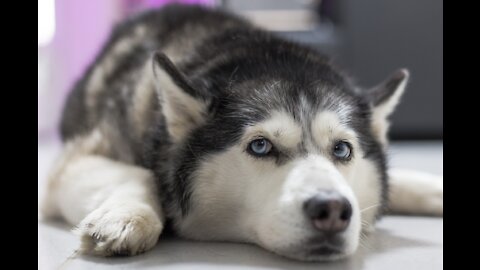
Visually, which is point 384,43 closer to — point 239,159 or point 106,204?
point 239,159

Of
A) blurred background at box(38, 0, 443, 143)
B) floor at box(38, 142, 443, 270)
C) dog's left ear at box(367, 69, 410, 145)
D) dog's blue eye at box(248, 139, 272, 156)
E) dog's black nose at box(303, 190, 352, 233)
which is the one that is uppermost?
blurred background at box(38, 0, 443, 143)

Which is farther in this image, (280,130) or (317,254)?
(280,130)

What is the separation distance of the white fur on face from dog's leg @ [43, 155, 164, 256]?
0.18m

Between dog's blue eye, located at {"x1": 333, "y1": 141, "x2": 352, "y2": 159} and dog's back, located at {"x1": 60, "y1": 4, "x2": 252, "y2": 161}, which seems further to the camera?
dog's back, located at {"x1": 60, "y1": 4, "x2": 252, "y2": 161}

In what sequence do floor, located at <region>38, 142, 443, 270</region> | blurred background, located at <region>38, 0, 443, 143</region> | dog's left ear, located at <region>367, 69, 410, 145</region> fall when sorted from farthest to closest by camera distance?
blurred background, located at <region>38, 0, 443, 143</region> < dog's left ear, located at <region>367, 69, 410, 145</region> < floor, located at <region>38, 142, 443, 270</region>

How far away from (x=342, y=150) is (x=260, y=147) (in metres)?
0.27

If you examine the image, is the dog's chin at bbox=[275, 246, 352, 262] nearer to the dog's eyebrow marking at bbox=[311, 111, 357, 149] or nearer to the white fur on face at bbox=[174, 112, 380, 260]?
the white fur on face at bbox=[174, 112, 380, 260]

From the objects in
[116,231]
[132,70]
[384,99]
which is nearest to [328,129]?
[384,99]

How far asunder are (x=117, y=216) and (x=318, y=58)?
105 centimetres

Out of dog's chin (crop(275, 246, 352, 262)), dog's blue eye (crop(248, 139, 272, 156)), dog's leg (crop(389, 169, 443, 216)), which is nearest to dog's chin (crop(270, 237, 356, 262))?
dog's chin (crop(275, 246, 352, 262))

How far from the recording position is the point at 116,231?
70.5 inches

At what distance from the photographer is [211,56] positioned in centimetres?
243

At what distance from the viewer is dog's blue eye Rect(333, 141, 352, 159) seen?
198 cm

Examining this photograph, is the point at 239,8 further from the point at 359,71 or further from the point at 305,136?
the point at 305,136
